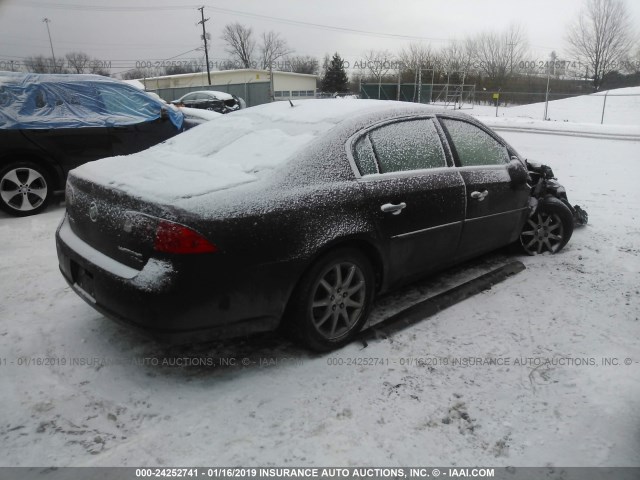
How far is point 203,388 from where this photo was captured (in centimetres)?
272

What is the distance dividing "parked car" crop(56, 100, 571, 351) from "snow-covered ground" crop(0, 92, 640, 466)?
38cm

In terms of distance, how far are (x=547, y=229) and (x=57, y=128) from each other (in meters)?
5.95

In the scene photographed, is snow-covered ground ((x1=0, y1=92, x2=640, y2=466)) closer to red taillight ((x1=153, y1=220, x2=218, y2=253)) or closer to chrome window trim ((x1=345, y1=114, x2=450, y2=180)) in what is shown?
red taillight ((x1=153, y1=220, x2=218, y2=253))

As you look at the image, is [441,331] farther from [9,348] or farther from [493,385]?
[9,348]

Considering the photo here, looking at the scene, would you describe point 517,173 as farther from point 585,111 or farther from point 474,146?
point 585,111

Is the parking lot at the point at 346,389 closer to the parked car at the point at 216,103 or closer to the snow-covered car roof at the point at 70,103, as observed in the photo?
the snow-covered car roof at the point at 70,103

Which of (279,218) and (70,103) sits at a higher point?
(70,103)

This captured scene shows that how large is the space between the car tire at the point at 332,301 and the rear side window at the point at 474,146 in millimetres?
1411

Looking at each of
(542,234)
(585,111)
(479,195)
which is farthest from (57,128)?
(585,111)

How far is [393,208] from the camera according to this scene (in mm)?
3186

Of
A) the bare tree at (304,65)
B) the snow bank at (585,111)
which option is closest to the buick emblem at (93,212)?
the snow bank at (585,111)

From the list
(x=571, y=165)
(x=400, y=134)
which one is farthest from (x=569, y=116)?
(x=400, y=134)

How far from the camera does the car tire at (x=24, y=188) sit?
5848 millimetres

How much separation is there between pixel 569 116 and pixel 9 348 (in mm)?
33023
